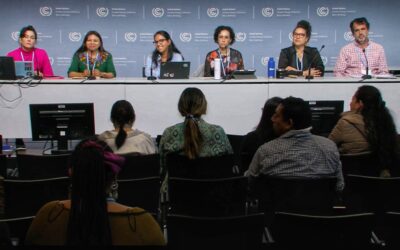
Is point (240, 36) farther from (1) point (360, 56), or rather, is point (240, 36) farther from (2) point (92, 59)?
(2) point (92, 59)

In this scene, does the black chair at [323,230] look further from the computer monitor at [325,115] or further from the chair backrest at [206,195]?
the computer monitor at [325,115]

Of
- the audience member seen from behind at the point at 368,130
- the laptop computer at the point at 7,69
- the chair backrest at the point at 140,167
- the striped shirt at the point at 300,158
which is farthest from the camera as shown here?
the laptop computer at the point at 7,69

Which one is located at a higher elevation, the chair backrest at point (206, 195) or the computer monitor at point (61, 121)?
the computer monitor at point (61, 121)

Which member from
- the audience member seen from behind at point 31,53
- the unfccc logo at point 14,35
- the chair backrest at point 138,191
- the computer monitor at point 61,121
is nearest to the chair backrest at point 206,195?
the chair backrest at point 138,191

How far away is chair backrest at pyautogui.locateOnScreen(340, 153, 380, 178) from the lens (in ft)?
12.2

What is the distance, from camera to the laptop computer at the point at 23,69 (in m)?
6.07

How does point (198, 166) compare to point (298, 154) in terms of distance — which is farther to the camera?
point (198, 166)

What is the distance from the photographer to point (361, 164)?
3.74 meters

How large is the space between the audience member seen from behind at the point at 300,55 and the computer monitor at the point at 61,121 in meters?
3.18

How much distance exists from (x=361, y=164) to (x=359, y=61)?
352 centimetres

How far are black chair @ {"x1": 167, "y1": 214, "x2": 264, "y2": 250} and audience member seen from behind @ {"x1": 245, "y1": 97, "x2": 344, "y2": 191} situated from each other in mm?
872

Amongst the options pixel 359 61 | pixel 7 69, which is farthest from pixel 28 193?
pixel 359 61

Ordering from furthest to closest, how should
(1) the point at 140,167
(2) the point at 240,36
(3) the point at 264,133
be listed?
(2) the point at 240,36 → (3) the point at 264,133 → (1) the point at 140,167

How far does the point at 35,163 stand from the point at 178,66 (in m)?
2.78
